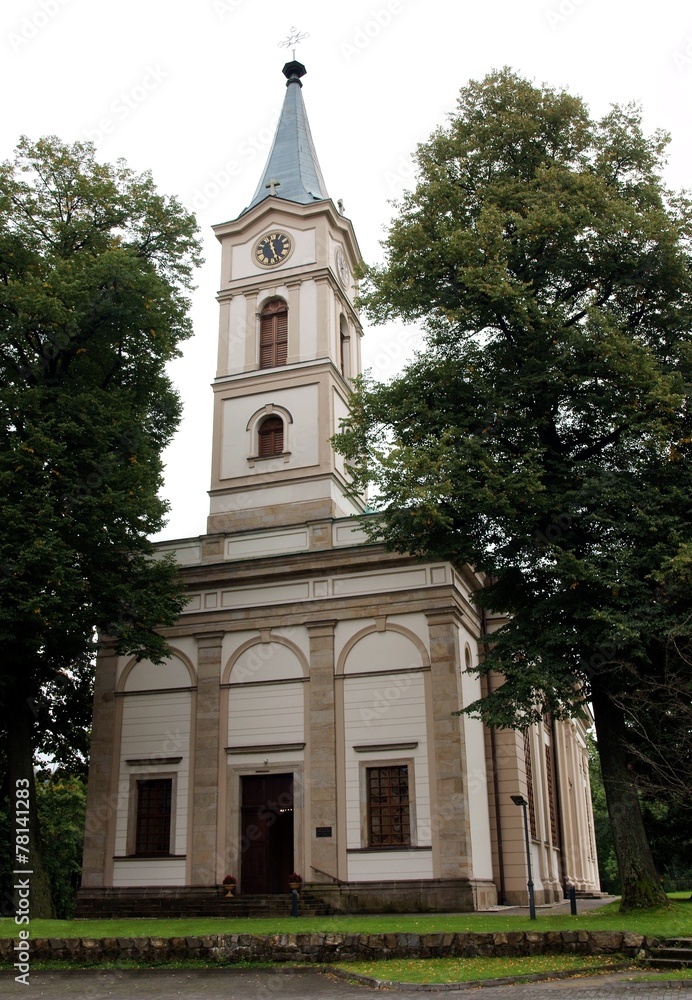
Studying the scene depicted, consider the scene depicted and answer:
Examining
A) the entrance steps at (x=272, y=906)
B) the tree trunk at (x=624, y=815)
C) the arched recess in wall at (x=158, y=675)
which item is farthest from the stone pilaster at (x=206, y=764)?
the tree trunk at (x=624, y=815)

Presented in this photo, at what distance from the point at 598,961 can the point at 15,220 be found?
2156cm

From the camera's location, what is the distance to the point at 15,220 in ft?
80.6

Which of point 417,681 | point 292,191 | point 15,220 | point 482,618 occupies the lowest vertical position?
point 417,681

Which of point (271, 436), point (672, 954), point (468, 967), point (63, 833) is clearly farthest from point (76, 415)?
point (63, 833)

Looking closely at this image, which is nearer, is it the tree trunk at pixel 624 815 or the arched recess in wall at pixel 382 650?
the tree trunk at pixel 624 815

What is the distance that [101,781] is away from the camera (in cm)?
2747

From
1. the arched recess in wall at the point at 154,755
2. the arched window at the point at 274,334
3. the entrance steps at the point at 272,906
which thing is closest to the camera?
the entrance steps at the point at 272,906

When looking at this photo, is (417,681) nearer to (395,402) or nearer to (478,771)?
(478,771)

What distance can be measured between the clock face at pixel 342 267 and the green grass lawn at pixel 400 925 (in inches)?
862

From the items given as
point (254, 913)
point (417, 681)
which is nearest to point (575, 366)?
point (417, 681)

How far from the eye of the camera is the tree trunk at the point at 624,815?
1833 centimetres

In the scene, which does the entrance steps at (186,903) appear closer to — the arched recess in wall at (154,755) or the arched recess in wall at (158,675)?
the arched recess in wall at (154,755)

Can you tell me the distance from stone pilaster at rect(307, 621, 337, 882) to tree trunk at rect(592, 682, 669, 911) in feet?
26.7
